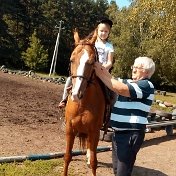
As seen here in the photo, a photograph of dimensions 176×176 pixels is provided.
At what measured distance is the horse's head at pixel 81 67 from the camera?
502 centimetres

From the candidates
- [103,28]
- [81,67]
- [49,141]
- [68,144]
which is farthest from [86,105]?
[49,141]

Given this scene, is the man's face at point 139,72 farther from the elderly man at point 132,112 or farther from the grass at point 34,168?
the grass at point 34,168

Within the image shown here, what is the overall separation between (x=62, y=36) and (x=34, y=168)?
58595 millimetres

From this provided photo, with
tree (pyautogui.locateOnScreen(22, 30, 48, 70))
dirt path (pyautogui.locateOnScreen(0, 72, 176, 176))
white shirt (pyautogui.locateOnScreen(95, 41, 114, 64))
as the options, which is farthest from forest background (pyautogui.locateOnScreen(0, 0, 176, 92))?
white shirt (pyautogui.locateOnScreen(95, 41, 114, 64))

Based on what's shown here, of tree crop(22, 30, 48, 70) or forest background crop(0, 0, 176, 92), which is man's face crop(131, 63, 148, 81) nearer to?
forest background crop(0, 0, 176, 92)

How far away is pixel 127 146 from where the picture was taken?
175 inches

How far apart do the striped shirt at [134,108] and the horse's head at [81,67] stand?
0.72m

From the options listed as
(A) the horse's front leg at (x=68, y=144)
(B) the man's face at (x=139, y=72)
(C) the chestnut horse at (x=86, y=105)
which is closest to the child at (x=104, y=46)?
(C) the chestnut horse at (x=86, y=105)

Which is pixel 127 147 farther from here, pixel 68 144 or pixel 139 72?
pixel 68 144

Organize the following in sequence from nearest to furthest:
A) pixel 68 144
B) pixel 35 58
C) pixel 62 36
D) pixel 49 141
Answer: pixel 68 144
pixel 49 141
pixel 35 58
pixel 62 36

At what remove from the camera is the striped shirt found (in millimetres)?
4320

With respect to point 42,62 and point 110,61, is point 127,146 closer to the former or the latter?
point 110,61

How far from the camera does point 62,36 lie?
6412 cm

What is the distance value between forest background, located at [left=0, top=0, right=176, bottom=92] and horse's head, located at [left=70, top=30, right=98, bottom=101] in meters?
24.4
